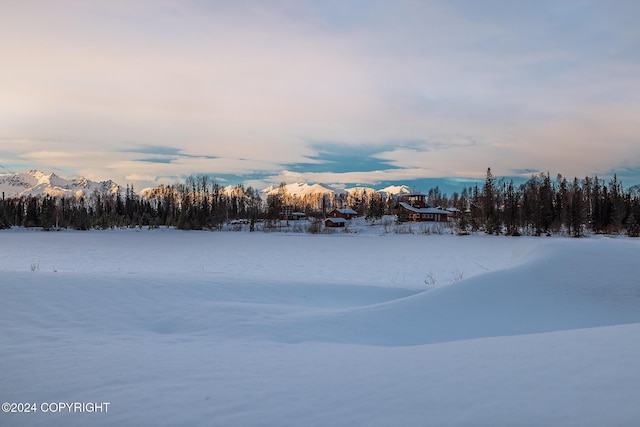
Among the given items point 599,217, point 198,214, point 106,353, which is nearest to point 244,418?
point 106,353

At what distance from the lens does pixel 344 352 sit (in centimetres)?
398

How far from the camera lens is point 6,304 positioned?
6.34 meters

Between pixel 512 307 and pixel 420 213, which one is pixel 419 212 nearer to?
pixel 420 213

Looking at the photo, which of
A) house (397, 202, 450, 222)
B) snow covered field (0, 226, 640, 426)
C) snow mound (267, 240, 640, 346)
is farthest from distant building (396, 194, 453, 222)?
snow covered field (0, 226, 640, 426)

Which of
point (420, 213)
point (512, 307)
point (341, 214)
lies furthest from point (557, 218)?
point (512, 307)

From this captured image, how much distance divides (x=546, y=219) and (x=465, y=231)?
11924 millimetres

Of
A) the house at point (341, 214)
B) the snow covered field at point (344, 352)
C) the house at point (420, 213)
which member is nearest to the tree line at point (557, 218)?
the house at point (420, 213)

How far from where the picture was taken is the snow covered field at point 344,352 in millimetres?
2498

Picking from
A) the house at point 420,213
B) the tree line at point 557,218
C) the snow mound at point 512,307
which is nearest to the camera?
the snow mound at point 512,307

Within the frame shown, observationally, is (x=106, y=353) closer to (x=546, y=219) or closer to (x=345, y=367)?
(x=345, y=367)

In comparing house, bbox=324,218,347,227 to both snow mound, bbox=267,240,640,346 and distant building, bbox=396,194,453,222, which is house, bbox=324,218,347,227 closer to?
distant building, bbox=396,194,453,222

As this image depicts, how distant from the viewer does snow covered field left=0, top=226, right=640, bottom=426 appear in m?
2.50

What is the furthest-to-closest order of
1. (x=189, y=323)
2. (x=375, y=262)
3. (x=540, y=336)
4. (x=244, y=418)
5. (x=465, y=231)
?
(x=465, y=231)
(x=375, y=262)
(x=189, y=323)
(x=540, y=336)
(x=244, y=418)

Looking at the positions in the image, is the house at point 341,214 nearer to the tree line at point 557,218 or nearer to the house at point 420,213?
the house at point 420,213
